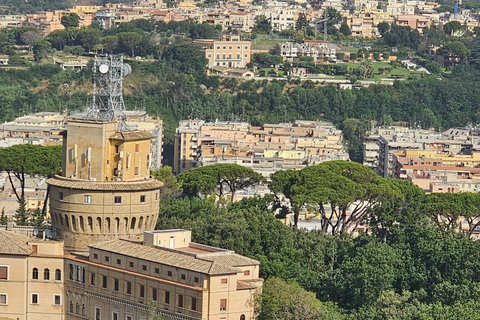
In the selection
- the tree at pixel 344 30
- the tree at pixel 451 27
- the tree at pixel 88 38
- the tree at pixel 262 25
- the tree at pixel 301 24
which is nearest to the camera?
the tree at pixel 88 38

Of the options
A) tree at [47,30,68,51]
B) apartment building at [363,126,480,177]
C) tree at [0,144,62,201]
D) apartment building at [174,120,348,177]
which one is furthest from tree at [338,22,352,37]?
tree at [0,144,62,201]

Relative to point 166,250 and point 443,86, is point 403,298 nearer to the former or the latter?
point 166,250

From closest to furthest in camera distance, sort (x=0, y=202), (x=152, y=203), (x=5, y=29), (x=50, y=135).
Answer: (x=152, y=203)
(x=0, y=202)
(x=50, y=135)
(x=5, y=29)

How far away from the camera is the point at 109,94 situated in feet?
188

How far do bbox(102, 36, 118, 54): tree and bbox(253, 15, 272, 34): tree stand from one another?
2034 centimetres

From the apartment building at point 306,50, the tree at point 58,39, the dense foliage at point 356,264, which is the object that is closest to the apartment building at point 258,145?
the apartment building at point 306,50

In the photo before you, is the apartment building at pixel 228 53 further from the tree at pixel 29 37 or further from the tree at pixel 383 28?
the tree at pixel 383 28

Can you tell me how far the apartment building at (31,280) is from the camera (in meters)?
54.8

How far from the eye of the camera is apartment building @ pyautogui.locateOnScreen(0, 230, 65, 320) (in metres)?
54.8

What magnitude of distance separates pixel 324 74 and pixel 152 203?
92.2 metres

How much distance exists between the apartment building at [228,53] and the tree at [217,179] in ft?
220

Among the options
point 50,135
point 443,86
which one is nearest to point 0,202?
point 50,135

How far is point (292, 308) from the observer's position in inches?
2050

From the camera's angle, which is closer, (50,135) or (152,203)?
(152,203)
